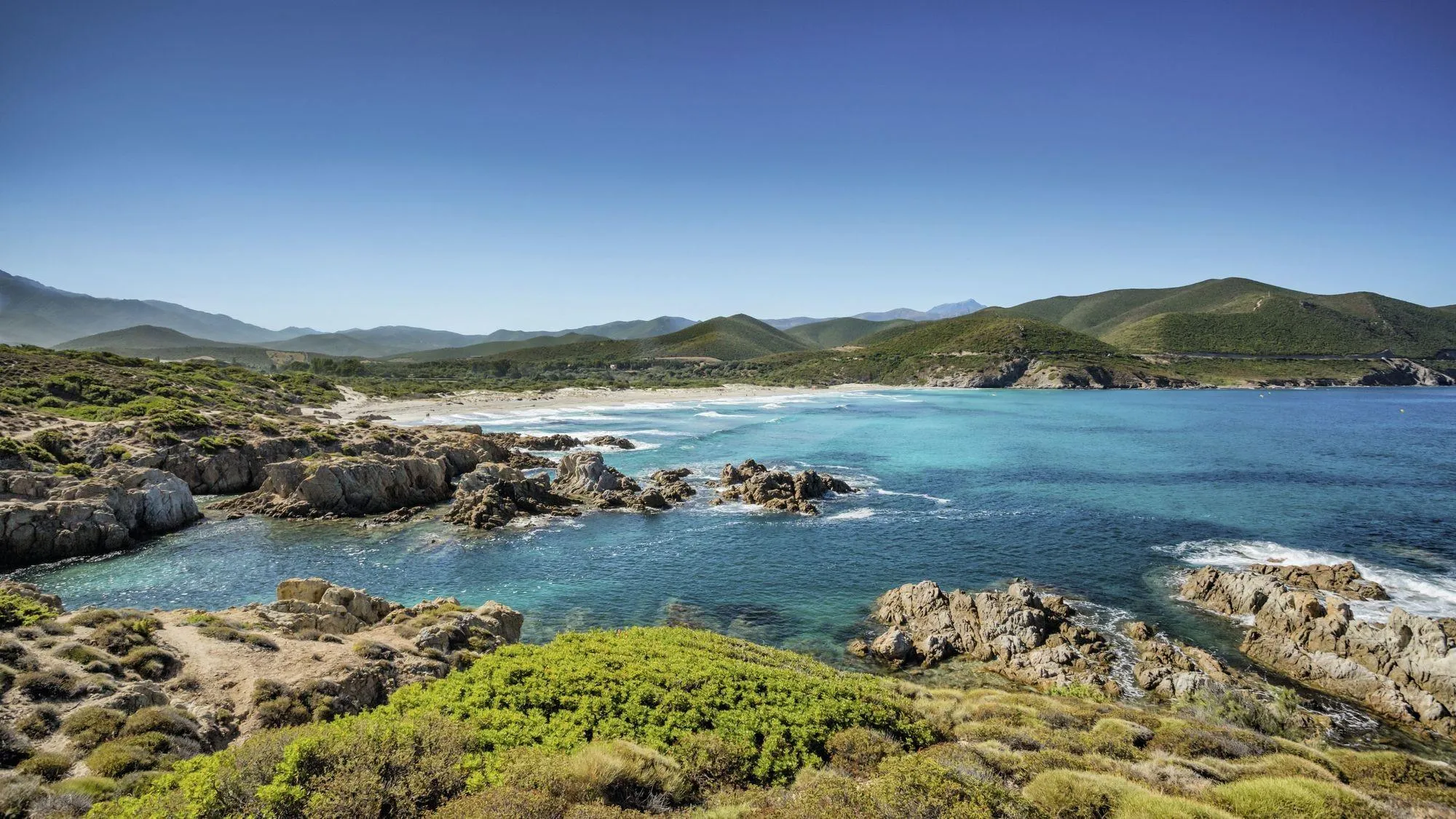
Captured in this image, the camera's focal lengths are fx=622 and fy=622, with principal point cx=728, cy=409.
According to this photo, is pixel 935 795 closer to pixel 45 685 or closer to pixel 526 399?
pixel 45 685

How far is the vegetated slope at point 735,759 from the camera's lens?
29.5ft

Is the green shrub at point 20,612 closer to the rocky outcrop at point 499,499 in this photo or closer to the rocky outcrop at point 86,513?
the rocky outcrop at point 86,513

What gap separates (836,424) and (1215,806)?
82.1 meters

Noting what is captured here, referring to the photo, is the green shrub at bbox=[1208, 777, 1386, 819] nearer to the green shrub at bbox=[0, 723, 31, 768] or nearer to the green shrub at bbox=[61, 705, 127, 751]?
the green shrub at bbox=[61, 705, 127, 751]

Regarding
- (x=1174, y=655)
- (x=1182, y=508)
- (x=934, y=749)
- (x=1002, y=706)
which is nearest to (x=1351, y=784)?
(x=1002, y=706)

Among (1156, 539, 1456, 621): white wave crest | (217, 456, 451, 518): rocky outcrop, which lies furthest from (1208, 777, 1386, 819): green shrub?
(217, 456, 451, 518): rocky outcrop

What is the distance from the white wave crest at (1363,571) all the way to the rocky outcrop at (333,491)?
46.7m

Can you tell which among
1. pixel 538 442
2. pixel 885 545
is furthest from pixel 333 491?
pixel 885 545

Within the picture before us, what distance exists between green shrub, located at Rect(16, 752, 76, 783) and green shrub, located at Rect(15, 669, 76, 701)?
8.30 ft

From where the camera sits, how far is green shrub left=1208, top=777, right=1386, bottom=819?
9.41 metres

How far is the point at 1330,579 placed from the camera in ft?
89.5

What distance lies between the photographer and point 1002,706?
15.2m

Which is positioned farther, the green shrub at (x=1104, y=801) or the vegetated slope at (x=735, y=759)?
the green shrub at (x=1104, y=801)

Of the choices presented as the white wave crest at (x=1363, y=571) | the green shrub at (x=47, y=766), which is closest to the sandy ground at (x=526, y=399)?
the green shrub at (x=47, y=766)
